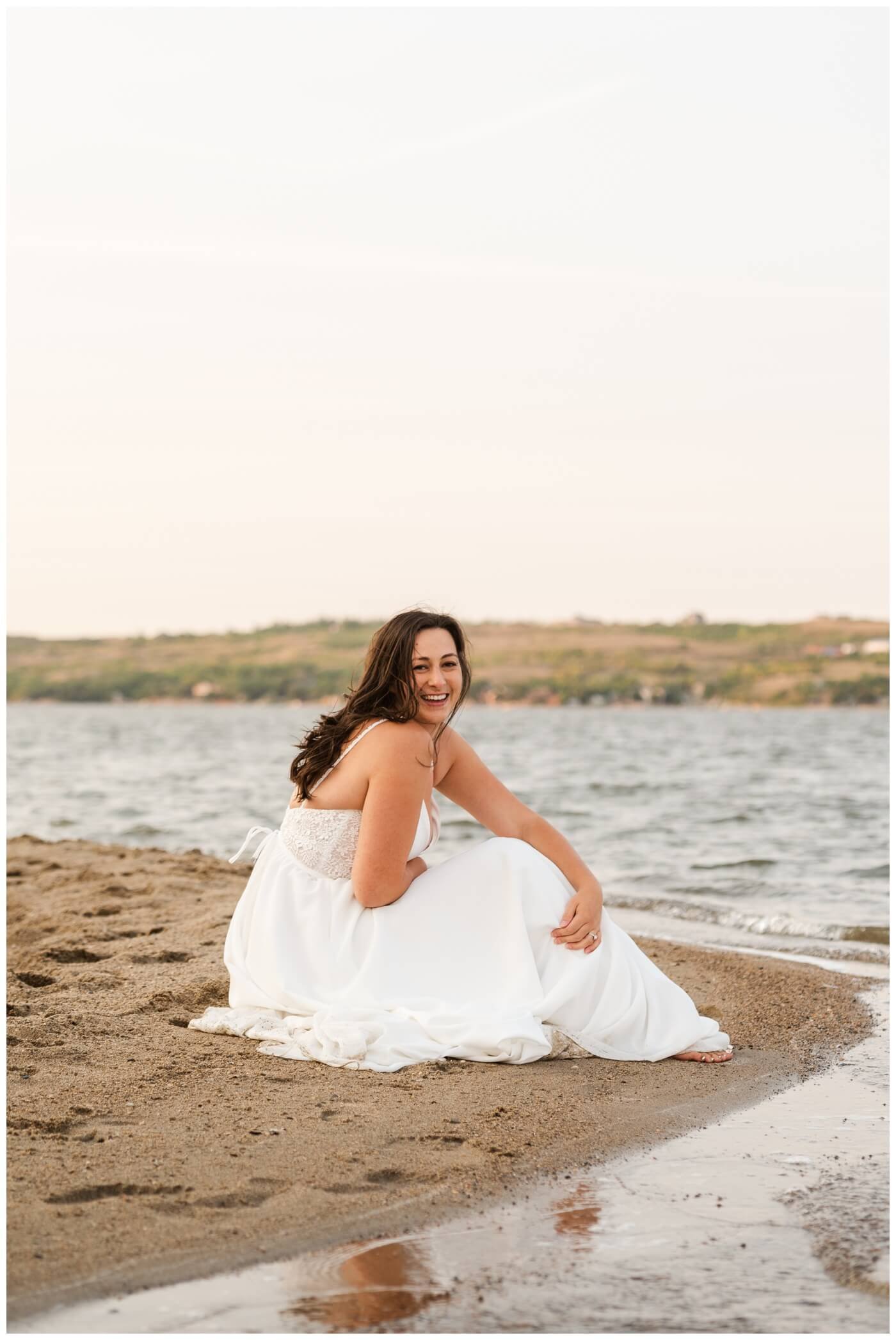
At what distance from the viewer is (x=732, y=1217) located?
340 cm

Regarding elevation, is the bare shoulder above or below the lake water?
above

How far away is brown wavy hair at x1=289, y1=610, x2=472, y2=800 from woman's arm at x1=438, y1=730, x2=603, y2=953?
0.21m

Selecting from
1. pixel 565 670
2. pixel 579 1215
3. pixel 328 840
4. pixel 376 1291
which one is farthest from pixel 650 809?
pixel 565 670

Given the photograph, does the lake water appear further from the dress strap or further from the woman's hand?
the dress strap

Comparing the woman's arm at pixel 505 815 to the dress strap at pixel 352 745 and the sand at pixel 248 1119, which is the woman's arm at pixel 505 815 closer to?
the dress strap at pixel 352 745

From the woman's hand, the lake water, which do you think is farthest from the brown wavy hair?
A: the lake water

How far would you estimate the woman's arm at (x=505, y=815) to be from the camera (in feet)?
17.1

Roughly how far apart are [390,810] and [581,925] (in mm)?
826

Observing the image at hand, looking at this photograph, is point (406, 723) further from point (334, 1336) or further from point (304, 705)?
point (304, 705)

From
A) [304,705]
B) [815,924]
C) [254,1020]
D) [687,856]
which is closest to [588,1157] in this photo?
[254,1020]

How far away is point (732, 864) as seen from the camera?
42.0 feet

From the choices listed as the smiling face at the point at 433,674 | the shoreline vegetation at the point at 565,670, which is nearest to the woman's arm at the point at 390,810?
the smiling face at the point at 433,674

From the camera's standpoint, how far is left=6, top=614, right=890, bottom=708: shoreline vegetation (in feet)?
A: 242

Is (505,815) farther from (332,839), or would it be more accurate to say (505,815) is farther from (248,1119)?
(248,1119)
